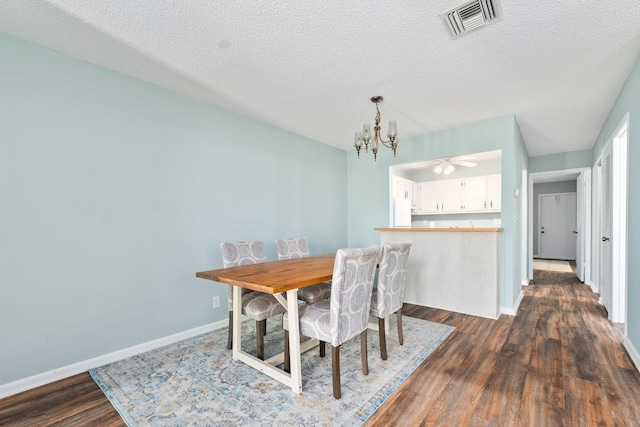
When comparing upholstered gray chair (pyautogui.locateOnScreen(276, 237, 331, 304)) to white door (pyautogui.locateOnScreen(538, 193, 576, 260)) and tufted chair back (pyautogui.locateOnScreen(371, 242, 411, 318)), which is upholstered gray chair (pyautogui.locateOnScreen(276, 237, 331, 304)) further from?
white door (pyautogui.locateOnScreen(538, 193, 576, 260))

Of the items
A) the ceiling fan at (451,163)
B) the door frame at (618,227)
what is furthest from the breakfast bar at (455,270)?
the ceiling fan at (451,163)

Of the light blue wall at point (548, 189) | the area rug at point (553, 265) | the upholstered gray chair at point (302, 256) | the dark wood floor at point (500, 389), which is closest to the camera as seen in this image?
the dark wood floor at point (500, 389)

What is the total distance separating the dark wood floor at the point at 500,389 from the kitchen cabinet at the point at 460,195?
2.88 meters

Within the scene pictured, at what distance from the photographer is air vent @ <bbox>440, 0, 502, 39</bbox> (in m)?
1.75

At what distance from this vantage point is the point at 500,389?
6.44 ft

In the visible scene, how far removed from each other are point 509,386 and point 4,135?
3.86 meters

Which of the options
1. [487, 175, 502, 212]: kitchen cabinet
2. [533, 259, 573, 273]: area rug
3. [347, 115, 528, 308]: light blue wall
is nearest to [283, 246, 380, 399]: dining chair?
[347, 115, 528, 308]: light blue wall

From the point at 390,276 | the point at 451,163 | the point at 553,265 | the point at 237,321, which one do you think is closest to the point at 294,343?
the point at 237,321

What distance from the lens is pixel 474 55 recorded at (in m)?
2.28

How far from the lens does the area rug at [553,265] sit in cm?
684

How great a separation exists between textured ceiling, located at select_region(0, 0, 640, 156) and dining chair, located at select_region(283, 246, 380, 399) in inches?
59.1

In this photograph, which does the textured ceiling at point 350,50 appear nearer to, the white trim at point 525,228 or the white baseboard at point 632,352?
the white trim at point 525,228

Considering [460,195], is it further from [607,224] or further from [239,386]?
[239,386]

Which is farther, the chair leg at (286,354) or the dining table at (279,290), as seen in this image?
the chair leg at (286,354)
